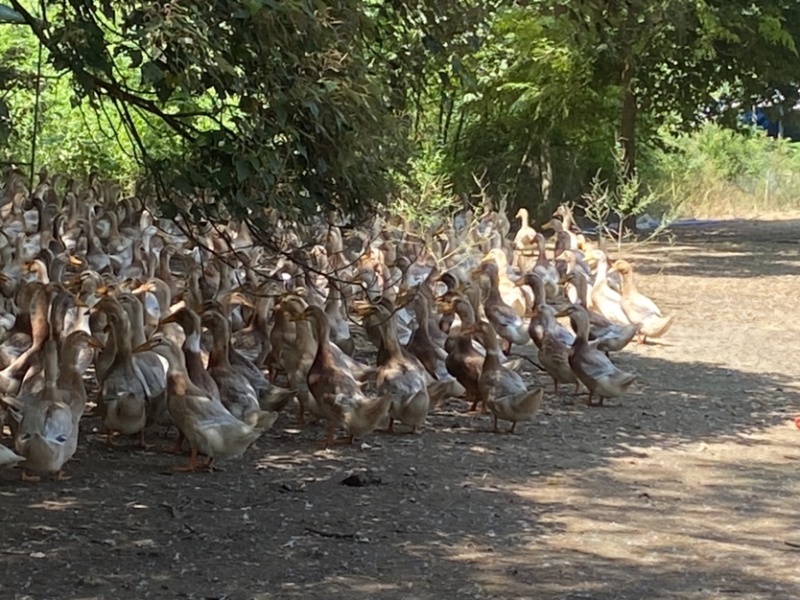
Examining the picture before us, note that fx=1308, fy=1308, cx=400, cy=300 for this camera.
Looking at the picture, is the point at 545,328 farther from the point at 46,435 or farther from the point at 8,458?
the point at 8,458

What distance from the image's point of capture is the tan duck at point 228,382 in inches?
313

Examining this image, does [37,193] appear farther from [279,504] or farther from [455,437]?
[279,504]

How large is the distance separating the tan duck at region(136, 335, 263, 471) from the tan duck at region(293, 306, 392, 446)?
737 mm

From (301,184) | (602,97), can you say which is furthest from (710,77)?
(301,184)

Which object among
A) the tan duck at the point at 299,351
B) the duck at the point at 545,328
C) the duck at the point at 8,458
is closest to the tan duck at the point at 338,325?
the tan duck at the point at 299,351

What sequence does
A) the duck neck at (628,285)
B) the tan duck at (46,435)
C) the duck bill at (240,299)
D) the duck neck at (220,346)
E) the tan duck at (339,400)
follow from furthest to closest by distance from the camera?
the duck neck at (628,285), the duck bill at (240,299), the duck neck at (220,346), the tan duck at (339,400), the tan duck at (46,435)

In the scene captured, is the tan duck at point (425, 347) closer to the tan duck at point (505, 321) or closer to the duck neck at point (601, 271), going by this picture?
the tan duck at point (505, 321)

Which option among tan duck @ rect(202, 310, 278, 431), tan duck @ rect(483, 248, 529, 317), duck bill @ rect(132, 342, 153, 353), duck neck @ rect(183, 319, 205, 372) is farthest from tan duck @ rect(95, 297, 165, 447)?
tan duck @ rect(483, 248, 529, 317)

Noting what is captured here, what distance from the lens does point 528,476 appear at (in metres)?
7.88

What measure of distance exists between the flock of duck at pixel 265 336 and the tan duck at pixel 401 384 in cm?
1

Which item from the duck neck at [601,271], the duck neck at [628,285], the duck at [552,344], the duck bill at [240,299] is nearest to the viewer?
the duck bill at [240,299]

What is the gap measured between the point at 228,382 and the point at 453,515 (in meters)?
1.96

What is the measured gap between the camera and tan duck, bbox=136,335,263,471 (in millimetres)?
7469

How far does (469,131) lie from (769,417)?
59.8 ft
